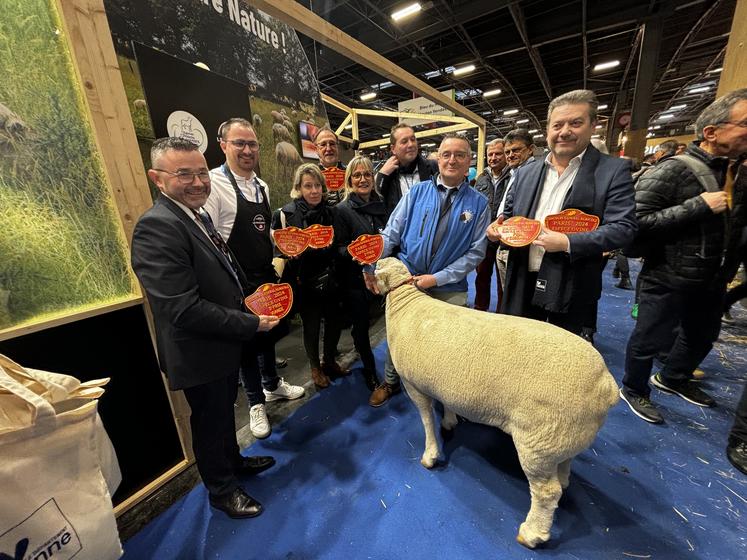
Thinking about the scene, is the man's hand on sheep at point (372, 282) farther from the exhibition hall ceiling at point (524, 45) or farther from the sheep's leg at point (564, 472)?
the exhibition hall ceiling at point (524, 45)

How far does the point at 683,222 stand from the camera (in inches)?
78.7

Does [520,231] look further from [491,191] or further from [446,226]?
[491,191]

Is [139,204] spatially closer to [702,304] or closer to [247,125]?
[247,125]

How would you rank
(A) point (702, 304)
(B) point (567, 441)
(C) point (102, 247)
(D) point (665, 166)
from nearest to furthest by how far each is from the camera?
(B) point (567, 441) → (C) point (102, 247) → (D) point (665, 166) → (A) point (702, 304)

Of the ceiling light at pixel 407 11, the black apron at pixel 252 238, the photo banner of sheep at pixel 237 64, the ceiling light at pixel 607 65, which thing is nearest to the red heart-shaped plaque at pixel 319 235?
the black apron at pixel 252 238

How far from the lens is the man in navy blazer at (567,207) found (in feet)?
5.71

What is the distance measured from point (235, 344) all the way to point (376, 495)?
4.86 ft

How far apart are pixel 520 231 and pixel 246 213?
206 cm

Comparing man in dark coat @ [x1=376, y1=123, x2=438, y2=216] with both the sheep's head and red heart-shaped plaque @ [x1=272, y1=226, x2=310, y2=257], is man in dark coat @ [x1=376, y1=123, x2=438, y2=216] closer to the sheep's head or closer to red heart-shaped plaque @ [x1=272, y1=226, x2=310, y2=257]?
red heart-shaped plaque @ [x1=272, y1=226, x2=310, y2=257]

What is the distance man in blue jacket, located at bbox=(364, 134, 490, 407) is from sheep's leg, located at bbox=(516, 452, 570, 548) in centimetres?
122

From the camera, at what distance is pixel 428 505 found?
1974 millimetres

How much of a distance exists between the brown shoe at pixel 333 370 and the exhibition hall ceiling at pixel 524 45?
26.2 feet

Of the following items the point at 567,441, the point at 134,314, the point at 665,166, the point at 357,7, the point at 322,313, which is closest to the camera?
the point at 567,441

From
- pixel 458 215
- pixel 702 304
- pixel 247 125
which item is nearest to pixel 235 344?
pixel 247 125
